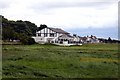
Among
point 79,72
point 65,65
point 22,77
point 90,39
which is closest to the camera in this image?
point 22,77

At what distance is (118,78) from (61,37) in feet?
241

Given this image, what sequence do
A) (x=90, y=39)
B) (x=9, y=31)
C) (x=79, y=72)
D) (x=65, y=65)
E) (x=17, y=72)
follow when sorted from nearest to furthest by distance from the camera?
(x=17, y=72) < (x=79, y=72) < (x=65, y=65) < (x=9, y=31) < (x=90, y=39)

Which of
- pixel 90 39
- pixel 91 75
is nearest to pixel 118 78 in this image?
pixel 91 75

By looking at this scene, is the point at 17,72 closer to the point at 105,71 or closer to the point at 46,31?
the point at 105,71

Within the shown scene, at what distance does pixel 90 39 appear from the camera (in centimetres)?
12100

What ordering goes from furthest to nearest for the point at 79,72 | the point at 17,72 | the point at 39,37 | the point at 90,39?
the point at 90,39
the point at 39,37
the point at 79,72
the point at 17,72

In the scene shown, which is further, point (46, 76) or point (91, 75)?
point (91, 75)

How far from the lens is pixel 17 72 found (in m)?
19.2

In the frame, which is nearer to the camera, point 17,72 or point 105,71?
point 17,72

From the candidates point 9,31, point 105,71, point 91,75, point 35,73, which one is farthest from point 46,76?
point 9,31

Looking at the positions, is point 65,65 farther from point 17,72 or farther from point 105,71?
point 17,72

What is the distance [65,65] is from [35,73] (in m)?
5.58

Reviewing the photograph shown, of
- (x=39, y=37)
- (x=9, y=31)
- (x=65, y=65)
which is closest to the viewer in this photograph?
(x=65, y=65)

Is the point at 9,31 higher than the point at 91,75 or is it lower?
higher
